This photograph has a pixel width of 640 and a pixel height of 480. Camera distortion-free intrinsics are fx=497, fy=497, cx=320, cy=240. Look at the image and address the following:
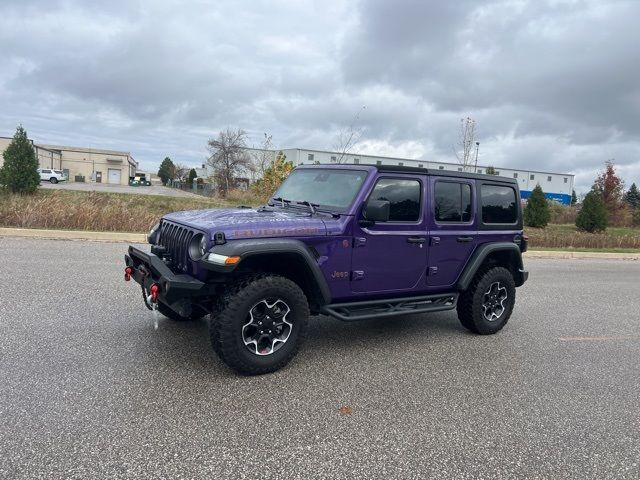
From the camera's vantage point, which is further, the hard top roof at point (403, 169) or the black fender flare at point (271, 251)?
the hard top roof at point (403, 169)

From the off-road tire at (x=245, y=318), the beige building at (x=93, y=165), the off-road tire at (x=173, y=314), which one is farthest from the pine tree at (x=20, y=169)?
the beige building at (x=93, y=165)

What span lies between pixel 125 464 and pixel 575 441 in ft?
10.0

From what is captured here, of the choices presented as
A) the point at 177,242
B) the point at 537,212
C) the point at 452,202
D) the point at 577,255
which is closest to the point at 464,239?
the point at 452,202

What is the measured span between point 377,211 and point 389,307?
1138 mm

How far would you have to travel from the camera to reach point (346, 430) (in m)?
3.52

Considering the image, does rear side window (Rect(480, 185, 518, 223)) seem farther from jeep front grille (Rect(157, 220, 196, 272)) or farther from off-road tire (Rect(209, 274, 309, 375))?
jeep front grille (Rect(157, 220, 196, 272))

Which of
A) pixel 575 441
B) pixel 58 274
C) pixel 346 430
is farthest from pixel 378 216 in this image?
pixel 58 274

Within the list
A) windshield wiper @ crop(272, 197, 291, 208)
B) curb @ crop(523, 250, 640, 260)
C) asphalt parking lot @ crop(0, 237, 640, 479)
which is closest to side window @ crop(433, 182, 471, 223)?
asphalt parking lot @ crop(0, 237, 640, 479)

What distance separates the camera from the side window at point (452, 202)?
5.48 metres

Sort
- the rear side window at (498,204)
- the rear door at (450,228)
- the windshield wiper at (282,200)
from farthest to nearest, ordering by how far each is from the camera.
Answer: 1. the rear side window at (498,204)
2. the windshield wiper at (282,200)
3. the rear door at (450,228)

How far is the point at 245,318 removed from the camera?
4.20m

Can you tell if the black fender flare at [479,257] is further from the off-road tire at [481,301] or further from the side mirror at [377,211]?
the side mirror at [377,211]

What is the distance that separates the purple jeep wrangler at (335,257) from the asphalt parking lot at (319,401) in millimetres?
451

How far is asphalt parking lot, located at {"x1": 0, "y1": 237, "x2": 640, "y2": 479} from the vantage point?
3.10m
